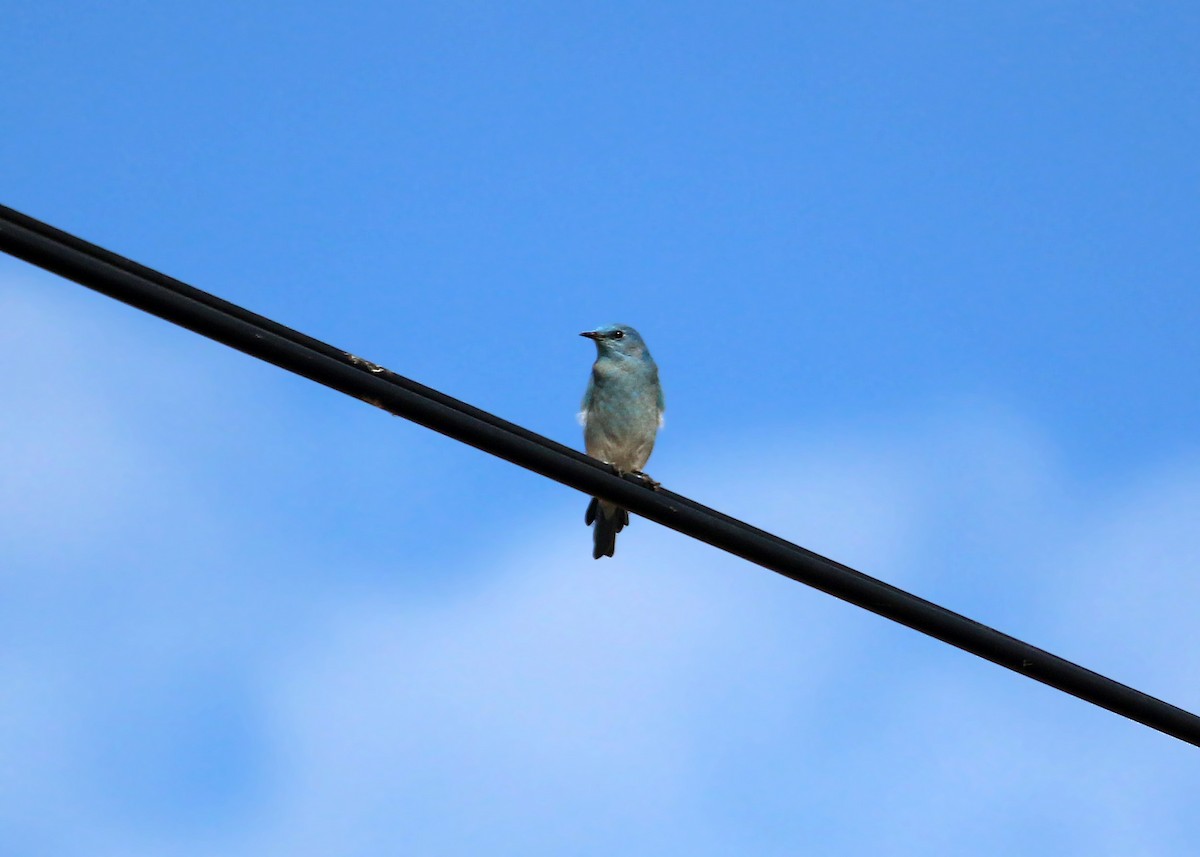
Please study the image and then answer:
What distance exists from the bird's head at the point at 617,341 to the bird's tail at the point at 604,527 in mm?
1029

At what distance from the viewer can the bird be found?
10.0 meters

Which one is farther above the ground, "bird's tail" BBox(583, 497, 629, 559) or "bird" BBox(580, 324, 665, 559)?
"bird" BBox(580, 324, 665, 559)

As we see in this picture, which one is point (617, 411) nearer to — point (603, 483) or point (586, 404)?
point (586, 404)

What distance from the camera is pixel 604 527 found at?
1005 centimetres

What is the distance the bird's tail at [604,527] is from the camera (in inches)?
395

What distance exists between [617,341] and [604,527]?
1.28 metres

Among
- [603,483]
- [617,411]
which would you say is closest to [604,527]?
[617,411]

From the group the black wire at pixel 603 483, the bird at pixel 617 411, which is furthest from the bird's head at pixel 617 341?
the black wire at pixel 603 483

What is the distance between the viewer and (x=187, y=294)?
13.3 feet

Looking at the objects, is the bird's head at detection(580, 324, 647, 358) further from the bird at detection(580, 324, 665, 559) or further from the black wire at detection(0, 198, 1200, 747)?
the black wire at detection(0, 198, 1200, 747)

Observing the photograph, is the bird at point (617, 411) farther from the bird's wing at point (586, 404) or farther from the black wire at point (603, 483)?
the black wire at point (603, 483)

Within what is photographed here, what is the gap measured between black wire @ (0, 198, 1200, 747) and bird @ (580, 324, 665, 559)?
513 cm

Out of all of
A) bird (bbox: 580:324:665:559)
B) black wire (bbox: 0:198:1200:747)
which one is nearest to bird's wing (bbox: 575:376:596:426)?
bird (bbox: 580:324:665:559)

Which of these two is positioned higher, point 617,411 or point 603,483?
point 617,411
